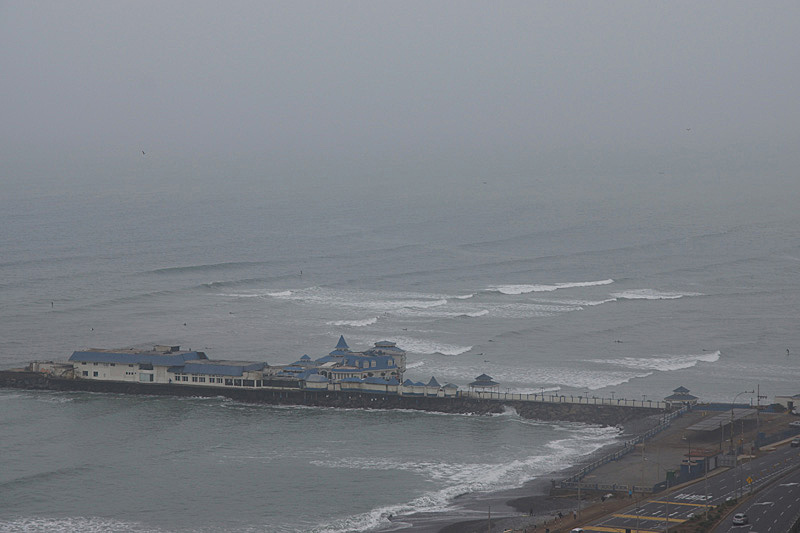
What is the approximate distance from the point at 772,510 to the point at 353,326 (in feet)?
158

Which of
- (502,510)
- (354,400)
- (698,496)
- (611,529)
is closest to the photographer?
(611,529)

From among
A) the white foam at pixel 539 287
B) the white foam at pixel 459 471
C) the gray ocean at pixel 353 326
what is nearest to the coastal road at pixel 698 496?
the white foam at pixel 459 471

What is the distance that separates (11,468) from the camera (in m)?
57.0

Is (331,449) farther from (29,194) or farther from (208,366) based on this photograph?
(29,194)

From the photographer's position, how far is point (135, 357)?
250 ft

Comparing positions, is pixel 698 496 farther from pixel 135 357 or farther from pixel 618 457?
pixel 135 357

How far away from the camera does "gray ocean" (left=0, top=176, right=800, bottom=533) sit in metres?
55.2

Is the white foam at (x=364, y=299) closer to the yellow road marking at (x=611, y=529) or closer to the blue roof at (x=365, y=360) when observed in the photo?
the blue roof at (x=365, y=360)

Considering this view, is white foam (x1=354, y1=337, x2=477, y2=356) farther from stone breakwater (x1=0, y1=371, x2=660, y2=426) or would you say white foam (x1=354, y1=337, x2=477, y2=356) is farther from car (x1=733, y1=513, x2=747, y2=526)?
car (x1=733, y1=513, x2=747, y2=526)

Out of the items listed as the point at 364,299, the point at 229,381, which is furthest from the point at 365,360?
the point at 364,299

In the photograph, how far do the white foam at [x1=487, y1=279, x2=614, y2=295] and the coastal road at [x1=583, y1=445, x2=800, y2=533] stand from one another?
49313 millimetres

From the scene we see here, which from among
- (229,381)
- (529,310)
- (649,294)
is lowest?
(229,381)

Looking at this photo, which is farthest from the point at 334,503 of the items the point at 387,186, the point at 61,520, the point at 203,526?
the point at 387,186

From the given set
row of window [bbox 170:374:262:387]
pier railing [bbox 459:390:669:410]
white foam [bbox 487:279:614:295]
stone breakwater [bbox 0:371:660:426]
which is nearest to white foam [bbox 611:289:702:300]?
white foam [bbox 487:279:614:295]
